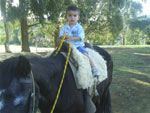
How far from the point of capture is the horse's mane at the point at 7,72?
136 cm

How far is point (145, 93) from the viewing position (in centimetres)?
477

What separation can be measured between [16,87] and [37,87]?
0.22 meters

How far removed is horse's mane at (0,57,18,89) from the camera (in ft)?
4.45

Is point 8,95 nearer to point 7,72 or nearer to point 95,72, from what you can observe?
point 7,72

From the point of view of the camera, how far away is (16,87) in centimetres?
136

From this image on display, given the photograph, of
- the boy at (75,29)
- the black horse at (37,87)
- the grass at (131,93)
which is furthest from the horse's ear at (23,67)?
the grass at (131,93)

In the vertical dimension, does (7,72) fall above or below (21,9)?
below

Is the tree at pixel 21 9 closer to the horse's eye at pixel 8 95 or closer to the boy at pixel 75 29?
the boy at pixel 75 29

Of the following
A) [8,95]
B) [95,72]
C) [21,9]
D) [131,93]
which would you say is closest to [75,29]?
[95,72]

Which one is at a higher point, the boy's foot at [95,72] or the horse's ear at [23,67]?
the horse's ear at [23,67]

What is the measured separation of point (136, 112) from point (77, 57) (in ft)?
7.98

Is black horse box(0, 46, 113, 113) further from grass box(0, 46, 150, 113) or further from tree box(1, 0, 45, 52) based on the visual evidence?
tree box(1, 0, 45, 52)

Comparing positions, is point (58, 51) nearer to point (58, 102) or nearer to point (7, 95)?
point (58, 102)

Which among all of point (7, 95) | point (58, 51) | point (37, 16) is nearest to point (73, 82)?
point (58, 51)
